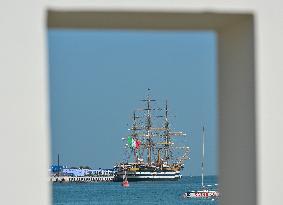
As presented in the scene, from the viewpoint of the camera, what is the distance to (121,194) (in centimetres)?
Answer: 8656

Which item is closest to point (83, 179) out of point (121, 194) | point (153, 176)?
point (153, 176)

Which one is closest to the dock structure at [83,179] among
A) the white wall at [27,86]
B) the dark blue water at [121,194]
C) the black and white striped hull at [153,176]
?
the dark blue water at [121,194]

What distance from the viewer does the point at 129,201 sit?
7669 centimetres

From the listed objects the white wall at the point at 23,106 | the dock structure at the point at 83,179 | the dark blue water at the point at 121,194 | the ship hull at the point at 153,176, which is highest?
the white wall at the point at 23,106

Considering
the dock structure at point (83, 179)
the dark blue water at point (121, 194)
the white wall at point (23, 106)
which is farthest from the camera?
the dock structure at point (83, 179)

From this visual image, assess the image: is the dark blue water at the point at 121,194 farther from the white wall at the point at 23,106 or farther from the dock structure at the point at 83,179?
the white wall at the point at 23,106

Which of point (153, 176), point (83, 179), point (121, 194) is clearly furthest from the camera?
point (83, 179)

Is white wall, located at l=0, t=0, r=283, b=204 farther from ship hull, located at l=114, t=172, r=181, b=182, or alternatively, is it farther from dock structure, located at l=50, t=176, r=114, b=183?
dock structure, located at l=50, t=176, r=114, b=183

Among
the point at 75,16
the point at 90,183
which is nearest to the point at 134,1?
the point at 75,16

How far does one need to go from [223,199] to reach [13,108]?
2.84ft

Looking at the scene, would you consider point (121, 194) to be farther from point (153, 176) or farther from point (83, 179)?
point (83, 179)

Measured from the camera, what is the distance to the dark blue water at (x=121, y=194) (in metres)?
76.8

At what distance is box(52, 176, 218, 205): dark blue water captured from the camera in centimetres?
7675

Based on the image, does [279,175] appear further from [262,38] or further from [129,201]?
[129,201]
